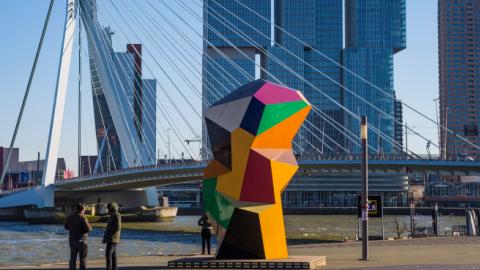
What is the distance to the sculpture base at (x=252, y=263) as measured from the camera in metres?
16.9

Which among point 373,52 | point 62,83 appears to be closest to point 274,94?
point 62,83

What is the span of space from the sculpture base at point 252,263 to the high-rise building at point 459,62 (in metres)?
174

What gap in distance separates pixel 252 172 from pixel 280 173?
66cm

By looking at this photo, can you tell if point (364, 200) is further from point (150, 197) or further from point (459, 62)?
point (459, 62)

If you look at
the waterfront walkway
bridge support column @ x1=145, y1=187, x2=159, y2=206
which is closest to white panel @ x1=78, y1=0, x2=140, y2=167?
bridge support column @ x1=145, y1=187, x2=159, y2=206

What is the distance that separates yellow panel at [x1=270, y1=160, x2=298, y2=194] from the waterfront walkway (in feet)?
5.94

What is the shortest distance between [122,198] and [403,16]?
114790 mm

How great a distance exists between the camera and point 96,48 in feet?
174

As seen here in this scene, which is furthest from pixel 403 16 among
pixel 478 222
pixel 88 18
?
pixel 478 222

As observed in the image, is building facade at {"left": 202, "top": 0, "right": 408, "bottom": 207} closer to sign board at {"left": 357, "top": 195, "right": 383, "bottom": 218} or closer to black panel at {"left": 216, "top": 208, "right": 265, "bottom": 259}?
sign board at {"left": 357, "top": 195, "right": 383, "bottom": 218}

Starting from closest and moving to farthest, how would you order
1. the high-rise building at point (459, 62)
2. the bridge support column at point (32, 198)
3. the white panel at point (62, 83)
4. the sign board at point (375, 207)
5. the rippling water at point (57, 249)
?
the sign board at point (375, 207) < the rippling water at point (57, 249) < the white panel at point (62, 83) < the bridge support column at point (32, 198) < the high-rise building at point (459, 62)

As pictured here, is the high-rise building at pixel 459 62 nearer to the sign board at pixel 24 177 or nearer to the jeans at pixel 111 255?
the sign board at pixel 24 177

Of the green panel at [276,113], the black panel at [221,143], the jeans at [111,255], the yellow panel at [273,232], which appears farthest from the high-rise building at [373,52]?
the jeans at [111,255]

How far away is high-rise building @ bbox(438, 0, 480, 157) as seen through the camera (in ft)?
616
